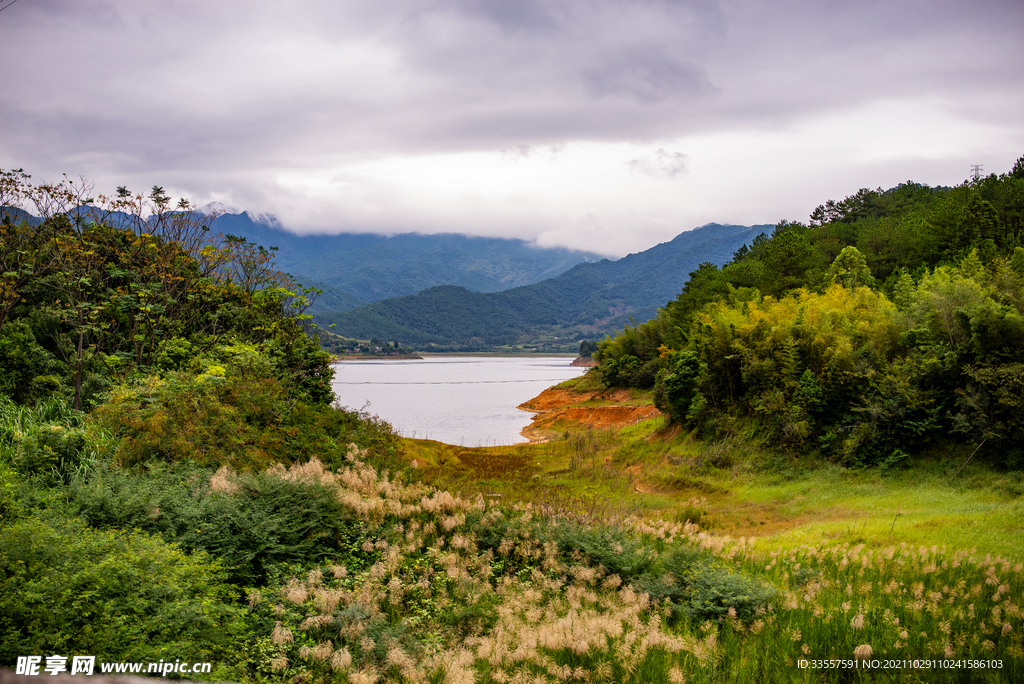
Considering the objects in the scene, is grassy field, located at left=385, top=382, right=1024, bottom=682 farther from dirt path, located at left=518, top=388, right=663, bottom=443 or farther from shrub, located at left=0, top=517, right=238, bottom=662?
dirt path, located at left=518, top=388, right=663, bottom=443

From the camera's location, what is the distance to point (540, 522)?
32.7 feet

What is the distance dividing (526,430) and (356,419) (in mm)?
28033

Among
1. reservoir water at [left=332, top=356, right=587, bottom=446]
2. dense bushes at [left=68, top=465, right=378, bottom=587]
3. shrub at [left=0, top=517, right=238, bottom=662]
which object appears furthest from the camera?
reservoir water at [left=332, top=356, right=587, bottom=446]

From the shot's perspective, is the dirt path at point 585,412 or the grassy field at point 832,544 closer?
the grassy field at point 832,544

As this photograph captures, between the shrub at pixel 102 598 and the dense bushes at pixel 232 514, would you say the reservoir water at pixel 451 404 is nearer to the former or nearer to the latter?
the dense bushes at pixel 232 514

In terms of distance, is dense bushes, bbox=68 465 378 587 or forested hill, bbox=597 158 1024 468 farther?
forested hill, bbox=597 158 1024 468

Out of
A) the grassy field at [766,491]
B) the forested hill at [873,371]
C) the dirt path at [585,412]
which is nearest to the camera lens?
the grassy field at [766,491]

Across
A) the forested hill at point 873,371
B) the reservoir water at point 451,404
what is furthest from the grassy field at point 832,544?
the reservoir water at point 451,404

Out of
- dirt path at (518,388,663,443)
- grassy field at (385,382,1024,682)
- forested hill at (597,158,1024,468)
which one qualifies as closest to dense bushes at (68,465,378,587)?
grassy field at (385,382,1024,682)

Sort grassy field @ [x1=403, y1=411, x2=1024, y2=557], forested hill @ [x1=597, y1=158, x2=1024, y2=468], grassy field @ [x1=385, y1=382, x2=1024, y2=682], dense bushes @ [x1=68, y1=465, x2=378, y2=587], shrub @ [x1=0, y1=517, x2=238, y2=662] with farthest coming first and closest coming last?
forested hill @ [x1=597, y1=158, x2=1024, y2=468] < grassy field @ [x1=403, y1=411, x2=1024, y2=557] < dense bushes @ [x1=68, y1=465, x2=378, y2=587] < grassy field @ [x1=385, y1=382, x2=1024, y2=682] < shrub @ [x1=0, y1=517, x2=238, y2=662]

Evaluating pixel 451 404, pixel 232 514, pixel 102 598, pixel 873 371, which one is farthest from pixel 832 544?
pixel 451 404

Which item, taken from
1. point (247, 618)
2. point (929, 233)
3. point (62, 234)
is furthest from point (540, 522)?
point (929, 233)

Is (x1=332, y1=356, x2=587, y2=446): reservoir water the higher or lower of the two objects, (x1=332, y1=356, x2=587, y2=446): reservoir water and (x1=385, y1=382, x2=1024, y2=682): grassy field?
the lower

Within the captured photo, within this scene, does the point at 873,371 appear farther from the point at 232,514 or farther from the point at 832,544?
the point at 232,514
